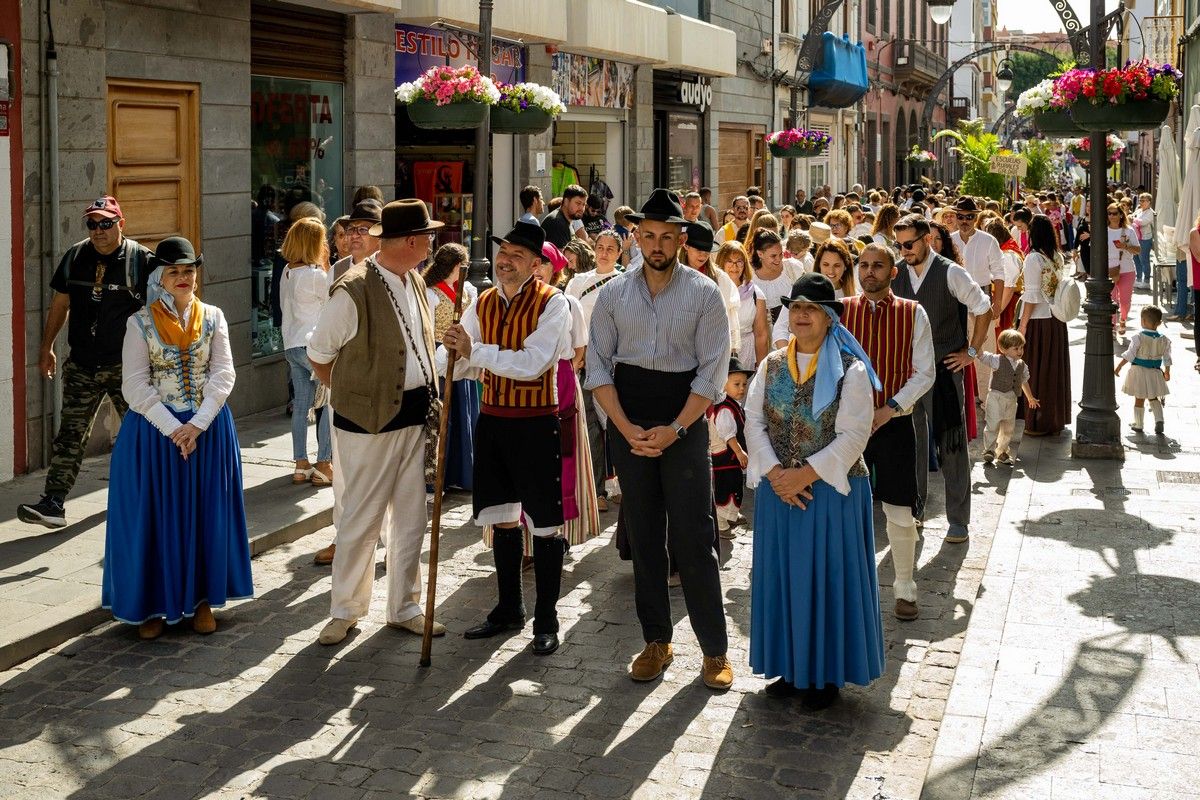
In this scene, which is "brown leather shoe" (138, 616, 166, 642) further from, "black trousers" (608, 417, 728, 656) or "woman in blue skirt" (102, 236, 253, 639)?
"black trousers" (608, 417, 728, 656)

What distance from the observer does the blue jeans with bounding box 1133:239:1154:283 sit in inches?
1080

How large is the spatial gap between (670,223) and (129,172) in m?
6.53

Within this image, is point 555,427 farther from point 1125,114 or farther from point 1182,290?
point 1182,290

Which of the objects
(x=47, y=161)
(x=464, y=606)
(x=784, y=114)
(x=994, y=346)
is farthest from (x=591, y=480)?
(x=784, y=114)

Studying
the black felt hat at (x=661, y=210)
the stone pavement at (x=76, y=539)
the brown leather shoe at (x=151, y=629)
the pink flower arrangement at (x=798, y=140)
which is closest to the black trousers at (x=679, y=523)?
the black felt hat at (x=661, y=210)

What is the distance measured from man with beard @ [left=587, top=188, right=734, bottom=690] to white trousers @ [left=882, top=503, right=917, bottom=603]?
134 cm

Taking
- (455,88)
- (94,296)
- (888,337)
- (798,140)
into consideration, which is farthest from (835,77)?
(888,337)

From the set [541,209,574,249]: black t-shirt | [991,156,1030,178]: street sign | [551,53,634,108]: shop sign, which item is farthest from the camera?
[991,156,1030,178]: street sign

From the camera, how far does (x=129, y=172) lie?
1141cm

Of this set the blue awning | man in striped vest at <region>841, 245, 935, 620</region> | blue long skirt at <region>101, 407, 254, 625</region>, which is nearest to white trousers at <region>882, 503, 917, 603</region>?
man in striped vest at <region>841, 245, 935, 620</region>

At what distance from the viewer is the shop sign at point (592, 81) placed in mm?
20872

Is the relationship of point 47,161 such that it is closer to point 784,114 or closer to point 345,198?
point 345,198

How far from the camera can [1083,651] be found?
259 inches

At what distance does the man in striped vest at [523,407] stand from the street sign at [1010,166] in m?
24.3
